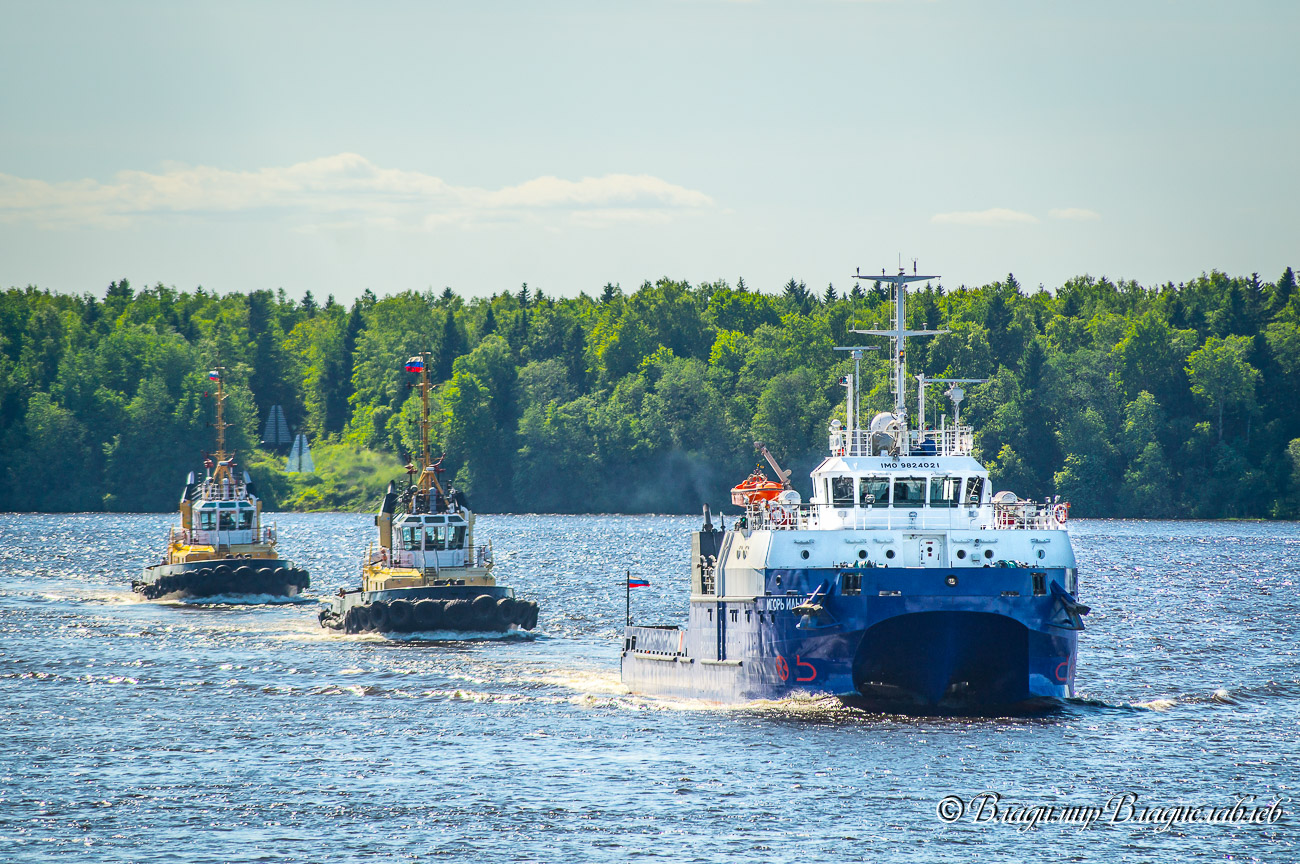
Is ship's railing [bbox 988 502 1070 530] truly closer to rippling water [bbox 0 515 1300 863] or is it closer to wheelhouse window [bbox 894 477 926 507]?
wheelhouse window [bbox 894 477 926 507]

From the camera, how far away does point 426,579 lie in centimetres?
6169

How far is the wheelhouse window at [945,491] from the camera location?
3966cm

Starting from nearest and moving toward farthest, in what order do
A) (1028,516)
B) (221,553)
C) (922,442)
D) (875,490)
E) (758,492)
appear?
(1028,516), (875,490), (758,492), (922,442), (221,553)

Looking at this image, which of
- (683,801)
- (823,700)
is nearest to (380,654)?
(823,700)

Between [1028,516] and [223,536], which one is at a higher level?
[1028,516]

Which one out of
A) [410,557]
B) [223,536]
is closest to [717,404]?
[223,536]

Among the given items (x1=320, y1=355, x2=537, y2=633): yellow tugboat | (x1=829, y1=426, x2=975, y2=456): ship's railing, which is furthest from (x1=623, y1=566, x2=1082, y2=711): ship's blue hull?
(x1=320, y1=355, x2=537, y2=633): yellow tugboat

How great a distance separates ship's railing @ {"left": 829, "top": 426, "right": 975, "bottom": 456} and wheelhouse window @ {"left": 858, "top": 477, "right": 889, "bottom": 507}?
101cm

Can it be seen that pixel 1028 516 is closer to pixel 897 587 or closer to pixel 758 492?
pixel 897 587

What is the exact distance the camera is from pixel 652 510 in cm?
17238

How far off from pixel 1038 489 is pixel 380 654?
101699 millimetres

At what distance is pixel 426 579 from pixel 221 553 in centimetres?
2386

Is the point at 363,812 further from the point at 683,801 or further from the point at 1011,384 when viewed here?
the point at 1011,384

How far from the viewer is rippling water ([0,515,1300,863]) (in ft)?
96.3
